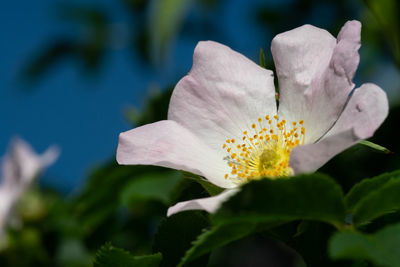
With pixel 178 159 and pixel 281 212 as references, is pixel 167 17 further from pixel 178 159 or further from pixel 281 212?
pixel 281 212

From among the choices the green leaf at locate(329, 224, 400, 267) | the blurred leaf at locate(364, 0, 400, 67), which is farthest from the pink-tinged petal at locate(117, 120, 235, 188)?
the blurred leaf at locate(364, 0, 400, 67)

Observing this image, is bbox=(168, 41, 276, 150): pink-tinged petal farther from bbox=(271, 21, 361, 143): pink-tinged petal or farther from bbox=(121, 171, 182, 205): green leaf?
bbox=(121, 171, 182, 205): green leaf

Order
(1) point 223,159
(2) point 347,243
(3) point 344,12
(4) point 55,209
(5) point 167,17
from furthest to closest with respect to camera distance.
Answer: (3) point 344,12 < (5) point 167,17 < (4) point 55,209 < (1) point 223,159 < (2) point 347,243

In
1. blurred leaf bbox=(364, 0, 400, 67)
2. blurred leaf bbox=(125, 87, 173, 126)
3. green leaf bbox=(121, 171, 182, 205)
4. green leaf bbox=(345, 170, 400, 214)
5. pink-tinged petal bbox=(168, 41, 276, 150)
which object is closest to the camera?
green leaf bbox=(345, 170, 400, 214)

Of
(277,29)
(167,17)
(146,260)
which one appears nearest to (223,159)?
(146,260)

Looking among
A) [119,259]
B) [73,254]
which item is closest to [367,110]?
[119,259]

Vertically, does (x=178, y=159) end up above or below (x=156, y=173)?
above

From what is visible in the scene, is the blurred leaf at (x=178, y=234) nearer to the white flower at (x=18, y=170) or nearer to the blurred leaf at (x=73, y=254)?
the blurred leaf at (x=73, y=254)
